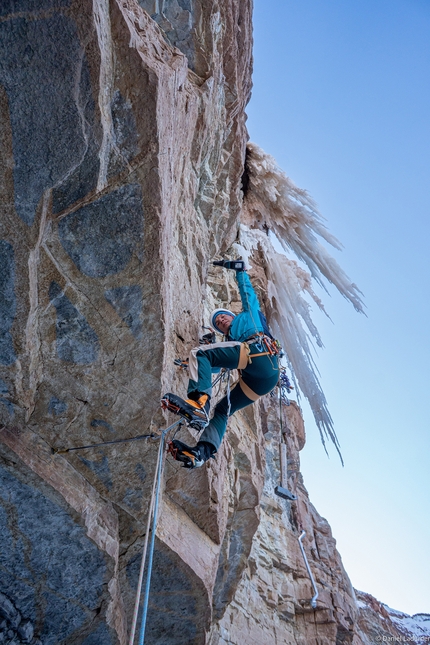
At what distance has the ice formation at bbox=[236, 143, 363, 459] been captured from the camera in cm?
672

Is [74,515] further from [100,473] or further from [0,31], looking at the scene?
[0,31]

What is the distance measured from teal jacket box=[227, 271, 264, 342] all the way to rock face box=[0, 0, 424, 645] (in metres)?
0.37

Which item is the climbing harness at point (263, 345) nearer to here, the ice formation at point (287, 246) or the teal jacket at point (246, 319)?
Result: the teal jacket at point (246, 319)

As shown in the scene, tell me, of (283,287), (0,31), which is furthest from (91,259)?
(283,287)

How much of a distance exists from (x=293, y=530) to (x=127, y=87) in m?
6.39

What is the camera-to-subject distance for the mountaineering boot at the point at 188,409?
3.24 meters

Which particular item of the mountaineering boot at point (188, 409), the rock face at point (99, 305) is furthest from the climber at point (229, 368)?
the rock face at point (99, 305)

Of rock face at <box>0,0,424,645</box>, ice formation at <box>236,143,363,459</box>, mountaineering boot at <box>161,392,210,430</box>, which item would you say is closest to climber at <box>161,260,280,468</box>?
mountaineering boot at <box>161,392,210,430</box>

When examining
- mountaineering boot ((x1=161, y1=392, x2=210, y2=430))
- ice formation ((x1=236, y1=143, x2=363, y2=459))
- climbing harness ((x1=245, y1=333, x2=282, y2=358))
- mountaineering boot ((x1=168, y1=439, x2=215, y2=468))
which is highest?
ice formation ((x1=236, y1=143, x2=363, y2=459))

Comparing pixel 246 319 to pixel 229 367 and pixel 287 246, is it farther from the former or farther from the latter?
pixel 287 246

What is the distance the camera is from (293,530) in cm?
703

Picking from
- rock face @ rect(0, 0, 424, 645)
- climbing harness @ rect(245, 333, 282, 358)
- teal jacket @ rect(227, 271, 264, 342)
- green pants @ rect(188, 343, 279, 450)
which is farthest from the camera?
teal jacket @ rect(227, 271, 264, 342)

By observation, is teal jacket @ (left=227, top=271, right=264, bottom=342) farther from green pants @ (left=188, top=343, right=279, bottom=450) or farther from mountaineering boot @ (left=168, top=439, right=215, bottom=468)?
mountaineering boot @ (left=168, top=439, right=215, bottom=468)

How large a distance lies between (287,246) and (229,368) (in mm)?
4095
